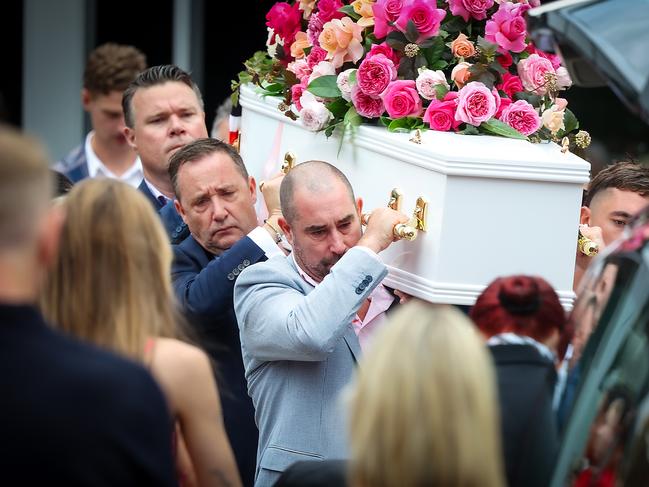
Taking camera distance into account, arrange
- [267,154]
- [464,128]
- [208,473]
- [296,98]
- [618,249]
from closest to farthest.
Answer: [618,249]
[208,473]
[464,128]
[296,98]
[267,154]

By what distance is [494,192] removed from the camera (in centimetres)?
381

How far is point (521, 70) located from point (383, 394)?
2.32m

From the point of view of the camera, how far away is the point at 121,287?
9.15ft

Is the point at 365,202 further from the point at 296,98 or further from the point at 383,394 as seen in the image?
the point at 383,394

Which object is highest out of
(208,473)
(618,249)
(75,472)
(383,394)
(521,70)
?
(521,70)

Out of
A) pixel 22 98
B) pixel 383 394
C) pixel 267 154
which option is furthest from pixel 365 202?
pixel 22 98

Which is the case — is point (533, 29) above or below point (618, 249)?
above

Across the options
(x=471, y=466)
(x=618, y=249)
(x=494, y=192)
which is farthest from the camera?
(x=494, y=192)

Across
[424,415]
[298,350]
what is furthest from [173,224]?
[424,415]

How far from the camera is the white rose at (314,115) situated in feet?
14.2

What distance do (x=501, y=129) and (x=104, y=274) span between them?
65.8 inches

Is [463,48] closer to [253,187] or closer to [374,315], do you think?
[374,315]

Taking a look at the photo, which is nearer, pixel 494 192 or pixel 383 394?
pixel 383 394

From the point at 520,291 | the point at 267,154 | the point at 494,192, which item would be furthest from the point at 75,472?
the point at 267,154
